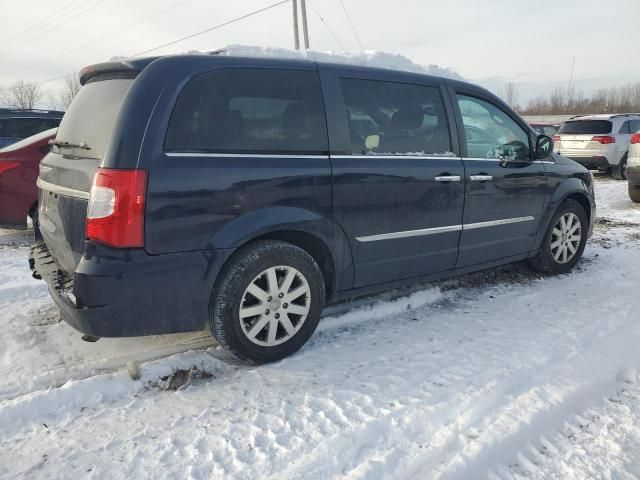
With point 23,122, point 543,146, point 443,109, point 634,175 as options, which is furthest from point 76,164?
point 634,175

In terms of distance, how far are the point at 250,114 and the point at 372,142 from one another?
0.90 metres

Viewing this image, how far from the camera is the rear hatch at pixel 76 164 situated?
2.72 meters

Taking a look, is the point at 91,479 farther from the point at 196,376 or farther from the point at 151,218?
the point at 151,218

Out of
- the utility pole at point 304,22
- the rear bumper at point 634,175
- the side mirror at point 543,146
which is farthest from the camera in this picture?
the utility pole at point 304,22

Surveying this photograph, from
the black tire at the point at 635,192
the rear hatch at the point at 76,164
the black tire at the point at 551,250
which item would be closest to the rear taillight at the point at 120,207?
the rear hatch at the point at 76,164

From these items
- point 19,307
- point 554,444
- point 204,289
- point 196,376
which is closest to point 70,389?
point 196,376

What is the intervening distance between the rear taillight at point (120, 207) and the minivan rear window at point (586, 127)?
13499 millimetres

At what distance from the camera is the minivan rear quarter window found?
2.72 meters

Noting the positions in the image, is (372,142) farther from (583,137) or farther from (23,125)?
(583,137)

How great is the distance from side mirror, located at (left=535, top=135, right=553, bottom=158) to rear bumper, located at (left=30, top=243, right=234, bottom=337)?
10.4 ft

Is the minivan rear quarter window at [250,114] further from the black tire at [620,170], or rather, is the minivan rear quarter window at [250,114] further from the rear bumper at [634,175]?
the black tire at [620,170]

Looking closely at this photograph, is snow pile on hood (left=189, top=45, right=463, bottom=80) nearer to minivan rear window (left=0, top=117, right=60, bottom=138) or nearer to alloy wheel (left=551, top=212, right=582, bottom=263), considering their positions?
alloy wheel (left=551, top=212, right=582, bottom=263)

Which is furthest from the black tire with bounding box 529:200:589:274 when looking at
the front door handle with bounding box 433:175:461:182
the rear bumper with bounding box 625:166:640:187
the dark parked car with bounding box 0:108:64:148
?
the dark parked car with bounding box 0:108:64:148

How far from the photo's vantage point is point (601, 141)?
12875 mm
